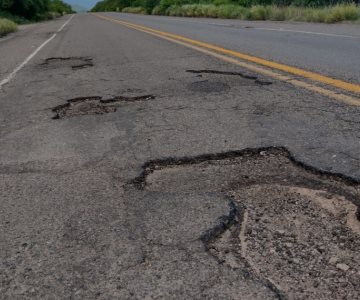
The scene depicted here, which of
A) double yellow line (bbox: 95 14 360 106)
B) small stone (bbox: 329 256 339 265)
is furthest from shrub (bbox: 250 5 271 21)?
small stone (bbox: 329 256 339 265)

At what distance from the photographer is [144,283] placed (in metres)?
1.51

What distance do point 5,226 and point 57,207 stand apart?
0.24 meters

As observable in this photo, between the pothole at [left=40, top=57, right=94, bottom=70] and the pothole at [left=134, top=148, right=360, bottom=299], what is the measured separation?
4.91 m

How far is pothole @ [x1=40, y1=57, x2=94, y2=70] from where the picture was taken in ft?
23.6

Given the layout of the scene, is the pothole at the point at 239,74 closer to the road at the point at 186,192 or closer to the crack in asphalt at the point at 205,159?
the road at the point at 186,192

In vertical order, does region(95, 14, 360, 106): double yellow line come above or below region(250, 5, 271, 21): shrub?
above

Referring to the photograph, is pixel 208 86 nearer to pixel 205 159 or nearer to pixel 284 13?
pixel 205 159

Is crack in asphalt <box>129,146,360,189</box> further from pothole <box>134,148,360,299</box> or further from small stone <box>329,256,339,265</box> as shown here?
small stone <box>329,256,339,265</box>

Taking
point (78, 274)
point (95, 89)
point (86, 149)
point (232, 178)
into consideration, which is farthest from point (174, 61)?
point (78, 274)

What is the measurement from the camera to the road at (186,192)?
154cm

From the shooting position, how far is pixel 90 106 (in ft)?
13.9

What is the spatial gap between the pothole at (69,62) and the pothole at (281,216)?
16.1ft

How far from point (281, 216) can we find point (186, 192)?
0.49 meters

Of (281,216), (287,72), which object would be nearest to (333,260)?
(281,216)
